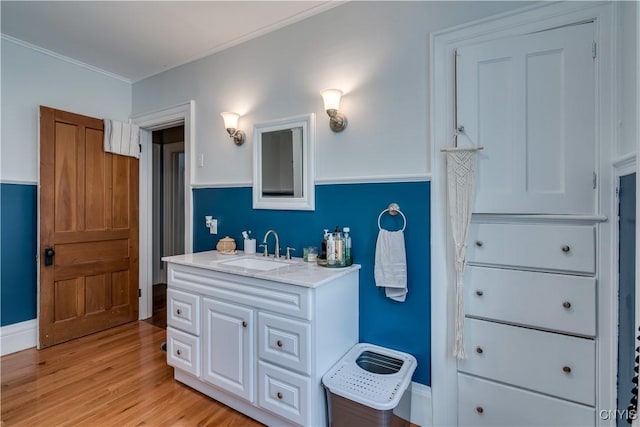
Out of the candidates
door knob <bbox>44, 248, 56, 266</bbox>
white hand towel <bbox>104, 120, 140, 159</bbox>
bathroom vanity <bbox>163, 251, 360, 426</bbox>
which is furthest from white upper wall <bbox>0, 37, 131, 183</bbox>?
bathroom vanity <bbox>163, 251, 360, 426</bbox>

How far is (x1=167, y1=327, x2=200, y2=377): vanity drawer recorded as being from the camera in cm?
204

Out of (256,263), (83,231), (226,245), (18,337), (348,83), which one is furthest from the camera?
(83,231)

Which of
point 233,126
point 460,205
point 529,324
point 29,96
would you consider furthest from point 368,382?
point 29,96

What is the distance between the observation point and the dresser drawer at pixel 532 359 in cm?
145

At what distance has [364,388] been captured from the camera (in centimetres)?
153

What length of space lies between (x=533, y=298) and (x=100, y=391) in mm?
2673

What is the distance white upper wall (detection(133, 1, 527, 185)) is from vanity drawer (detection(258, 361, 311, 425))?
1.19 meters

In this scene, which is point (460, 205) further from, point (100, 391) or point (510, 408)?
point (100, 391)

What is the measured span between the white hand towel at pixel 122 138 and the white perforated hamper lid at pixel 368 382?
2.95 m

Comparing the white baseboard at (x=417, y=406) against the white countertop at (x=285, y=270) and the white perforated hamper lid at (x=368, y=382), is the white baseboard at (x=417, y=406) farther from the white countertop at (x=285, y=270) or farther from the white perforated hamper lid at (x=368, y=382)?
the white countertop at (x=285, y=270)

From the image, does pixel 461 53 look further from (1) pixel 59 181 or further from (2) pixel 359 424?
(1) pixel 59 181

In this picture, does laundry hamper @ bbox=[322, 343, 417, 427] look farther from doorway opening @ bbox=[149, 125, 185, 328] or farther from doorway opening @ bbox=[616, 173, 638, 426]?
doorway opening @ bbox=[149, 125, 185, 328]

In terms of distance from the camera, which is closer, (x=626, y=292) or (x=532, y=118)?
(x=626, y=292)


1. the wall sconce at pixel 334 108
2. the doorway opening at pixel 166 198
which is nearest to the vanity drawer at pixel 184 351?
the wall sconce at pixel 334 108
